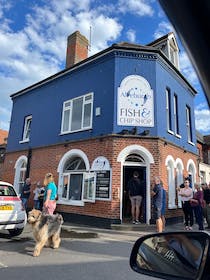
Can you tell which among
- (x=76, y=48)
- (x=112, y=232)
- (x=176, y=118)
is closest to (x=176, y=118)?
(x=176, y=118)

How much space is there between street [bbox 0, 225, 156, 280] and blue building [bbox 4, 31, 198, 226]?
3017 mm

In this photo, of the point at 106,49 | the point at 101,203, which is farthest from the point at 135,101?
the point at 101,203

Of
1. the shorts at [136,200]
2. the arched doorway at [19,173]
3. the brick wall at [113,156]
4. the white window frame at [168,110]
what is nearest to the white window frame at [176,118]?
the white window frame at [168,110]

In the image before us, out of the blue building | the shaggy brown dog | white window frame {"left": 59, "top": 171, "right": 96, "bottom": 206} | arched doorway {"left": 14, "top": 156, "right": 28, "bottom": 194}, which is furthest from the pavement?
arched doorway {"left": 14, "top": 156, "right": 28, "bottom": 194}

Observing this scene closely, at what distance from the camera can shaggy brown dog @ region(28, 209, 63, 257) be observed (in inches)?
238

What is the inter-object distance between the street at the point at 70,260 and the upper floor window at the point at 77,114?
5.82m

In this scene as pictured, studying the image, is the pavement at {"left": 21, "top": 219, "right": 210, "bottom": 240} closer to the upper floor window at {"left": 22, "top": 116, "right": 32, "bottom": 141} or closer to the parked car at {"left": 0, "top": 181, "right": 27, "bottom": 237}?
the parked car at {"left": 0, "top": 181, "right": 27, "bottom": 237}

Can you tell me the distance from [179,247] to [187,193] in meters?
8.72

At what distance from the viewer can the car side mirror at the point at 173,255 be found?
1279 millimetres

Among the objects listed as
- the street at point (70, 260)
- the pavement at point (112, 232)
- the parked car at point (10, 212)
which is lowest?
the street at point (70, 260)

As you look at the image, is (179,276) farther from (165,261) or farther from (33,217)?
(33,217)

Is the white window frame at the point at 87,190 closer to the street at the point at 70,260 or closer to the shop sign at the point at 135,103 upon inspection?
the shop sign at the point at 135,103

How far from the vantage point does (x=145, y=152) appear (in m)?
10.6

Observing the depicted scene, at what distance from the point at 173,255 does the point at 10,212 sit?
6.86 meters
